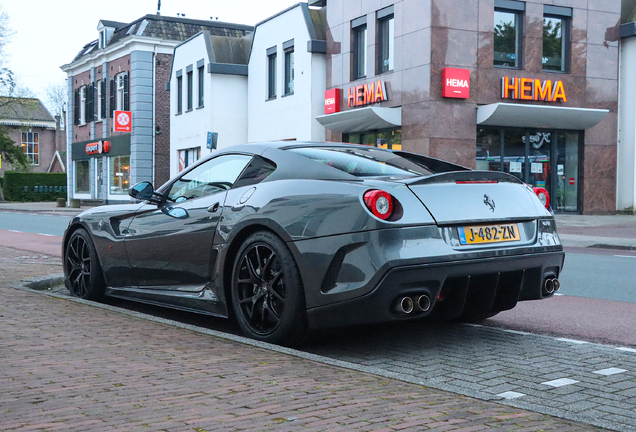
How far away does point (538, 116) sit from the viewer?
931 inches

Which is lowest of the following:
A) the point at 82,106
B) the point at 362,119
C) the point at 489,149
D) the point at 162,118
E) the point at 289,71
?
the point at 489,149

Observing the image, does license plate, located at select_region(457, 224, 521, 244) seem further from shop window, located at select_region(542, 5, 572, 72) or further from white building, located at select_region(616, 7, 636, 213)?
white building, located at select_region(616, 7, 636, 213)

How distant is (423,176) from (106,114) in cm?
4264

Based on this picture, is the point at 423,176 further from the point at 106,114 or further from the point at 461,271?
the point at 106,114

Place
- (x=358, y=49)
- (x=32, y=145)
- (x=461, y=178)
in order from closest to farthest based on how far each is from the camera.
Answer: (x=461, y=178)
(x=358, y=49)
(x=32, y=145)

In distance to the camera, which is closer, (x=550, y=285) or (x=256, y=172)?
(x=550, y=285)

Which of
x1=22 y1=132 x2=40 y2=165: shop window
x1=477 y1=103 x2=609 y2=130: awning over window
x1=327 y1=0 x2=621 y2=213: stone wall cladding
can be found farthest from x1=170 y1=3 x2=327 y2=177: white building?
x1=22 y1=132 x2=40 y2=165: shop window

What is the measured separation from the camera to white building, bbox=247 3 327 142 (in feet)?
91.5

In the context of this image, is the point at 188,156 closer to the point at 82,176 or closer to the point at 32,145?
the point at 82,176

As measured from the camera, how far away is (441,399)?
3.66m

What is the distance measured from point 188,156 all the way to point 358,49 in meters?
13.3

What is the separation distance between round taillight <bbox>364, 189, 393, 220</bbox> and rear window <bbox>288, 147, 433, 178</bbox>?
0.41m

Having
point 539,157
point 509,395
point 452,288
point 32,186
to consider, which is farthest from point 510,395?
point 32,186

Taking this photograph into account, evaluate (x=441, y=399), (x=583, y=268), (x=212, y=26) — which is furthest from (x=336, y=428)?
(x=212, y=26)
